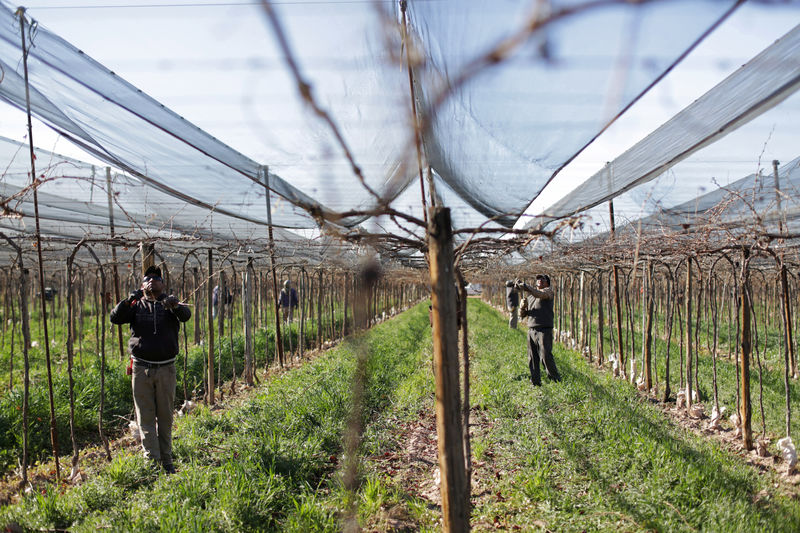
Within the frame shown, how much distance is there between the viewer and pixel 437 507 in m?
3.78

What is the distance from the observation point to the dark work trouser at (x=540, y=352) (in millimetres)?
6938

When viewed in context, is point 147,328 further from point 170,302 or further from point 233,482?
point 233,482

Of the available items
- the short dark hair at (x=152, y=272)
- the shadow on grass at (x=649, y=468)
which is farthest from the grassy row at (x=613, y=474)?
the short dark hair at (x=152, y=272)

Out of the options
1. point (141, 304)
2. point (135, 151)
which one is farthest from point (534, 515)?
point (135, 151)

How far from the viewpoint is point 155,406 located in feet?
13.9

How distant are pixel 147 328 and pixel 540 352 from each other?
205 inches

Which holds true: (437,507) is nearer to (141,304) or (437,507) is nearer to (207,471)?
(207,471)

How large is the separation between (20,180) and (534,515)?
23.9ft

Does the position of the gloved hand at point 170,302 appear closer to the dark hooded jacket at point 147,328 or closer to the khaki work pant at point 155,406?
the dark hooded jacket at point 147,328

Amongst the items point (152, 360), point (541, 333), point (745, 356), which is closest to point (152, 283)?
point (152, 360)

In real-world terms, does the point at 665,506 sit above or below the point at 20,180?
below

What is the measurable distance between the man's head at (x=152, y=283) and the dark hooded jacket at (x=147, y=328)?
75 mm

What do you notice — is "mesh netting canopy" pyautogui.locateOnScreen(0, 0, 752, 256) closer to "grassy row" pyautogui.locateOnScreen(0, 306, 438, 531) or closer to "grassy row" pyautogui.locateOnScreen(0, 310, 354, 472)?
"grassy row" pyautogui.locateOnScreen(0, 306, 438, 531)

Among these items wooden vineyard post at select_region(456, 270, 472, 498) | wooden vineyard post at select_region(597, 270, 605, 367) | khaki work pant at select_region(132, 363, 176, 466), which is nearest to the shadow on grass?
wooden vineyard post at select_region(456, 270, 472, 498)
